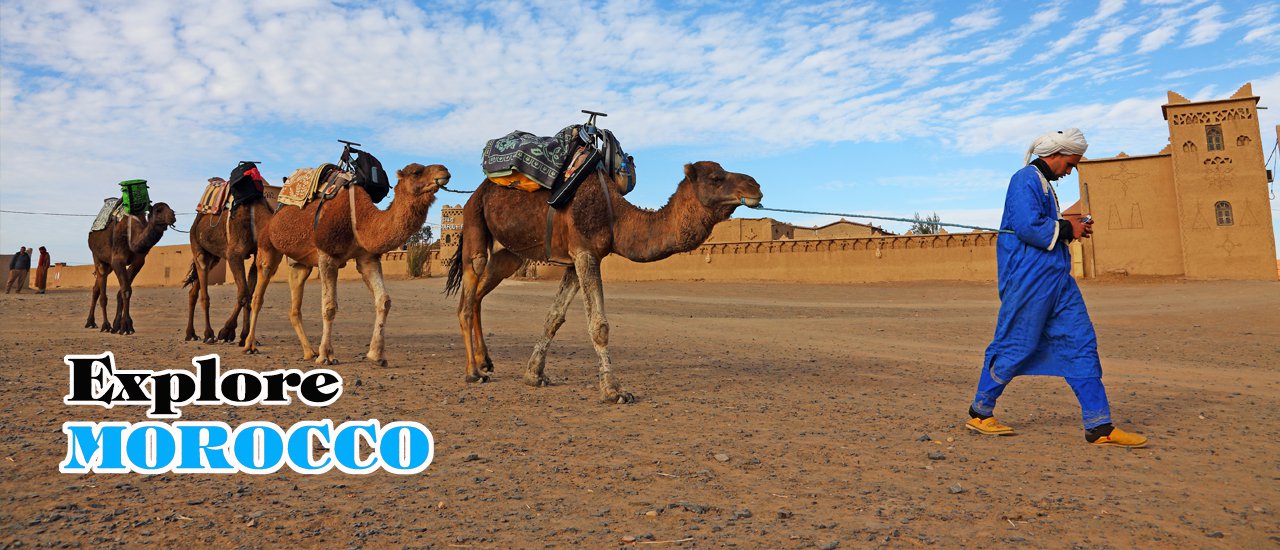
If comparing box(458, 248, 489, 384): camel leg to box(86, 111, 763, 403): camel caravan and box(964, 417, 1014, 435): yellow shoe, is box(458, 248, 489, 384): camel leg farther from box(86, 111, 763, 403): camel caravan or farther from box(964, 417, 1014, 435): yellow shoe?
box(964, 417, 1014, 435): yellow shoe

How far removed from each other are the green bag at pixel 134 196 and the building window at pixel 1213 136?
39.9 meters

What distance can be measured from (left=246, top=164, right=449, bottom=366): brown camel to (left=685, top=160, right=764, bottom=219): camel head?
9.09ft

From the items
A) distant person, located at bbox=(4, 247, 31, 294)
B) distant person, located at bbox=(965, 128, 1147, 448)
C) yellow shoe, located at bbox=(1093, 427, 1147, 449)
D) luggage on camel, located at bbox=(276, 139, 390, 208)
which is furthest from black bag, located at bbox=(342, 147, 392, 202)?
distant person, located at bbox=(4, 247, 31, 294)

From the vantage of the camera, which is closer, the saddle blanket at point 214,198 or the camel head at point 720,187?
the camel head at point 720,187

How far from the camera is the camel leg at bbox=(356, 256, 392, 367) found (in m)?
9.01

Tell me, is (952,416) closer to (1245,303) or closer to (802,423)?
(802,423)

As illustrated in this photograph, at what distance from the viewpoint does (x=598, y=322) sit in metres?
7.07

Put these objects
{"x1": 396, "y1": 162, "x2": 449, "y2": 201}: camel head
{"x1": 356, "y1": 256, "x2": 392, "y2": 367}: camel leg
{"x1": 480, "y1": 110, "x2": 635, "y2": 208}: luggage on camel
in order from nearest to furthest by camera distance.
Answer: {"x1": 480, "y1": 110, "x2": 635, "y2": 208}: luggage on camel
{"x1": 396, "y1": 162, "x2": 449, "y2": 201}: camel head
{"x1": 356, "y1": 256, "x2": 392, "y2": 367}: camel leg

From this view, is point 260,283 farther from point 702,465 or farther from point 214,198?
point 702,465

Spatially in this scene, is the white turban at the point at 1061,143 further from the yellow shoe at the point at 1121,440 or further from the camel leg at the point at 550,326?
the camel leg at the point at 550,326

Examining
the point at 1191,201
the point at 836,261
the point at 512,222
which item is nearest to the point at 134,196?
the point at 512,222

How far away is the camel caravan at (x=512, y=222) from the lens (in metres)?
6.91

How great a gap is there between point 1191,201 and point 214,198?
37978mm

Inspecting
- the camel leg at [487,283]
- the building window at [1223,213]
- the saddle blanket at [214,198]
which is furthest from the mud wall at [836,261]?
the camel leg at [487,283]
